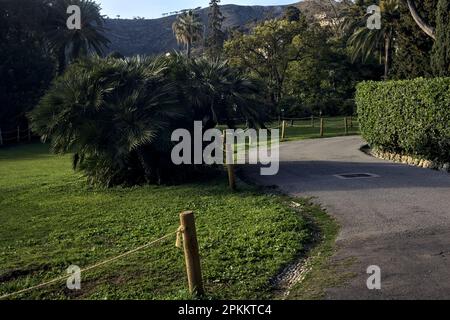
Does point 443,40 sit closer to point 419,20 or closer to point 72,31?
point 419,20

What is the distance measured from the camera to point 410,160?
16.7m

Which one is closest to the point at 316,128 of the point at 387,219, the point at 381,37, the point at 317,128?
the point at 317,128

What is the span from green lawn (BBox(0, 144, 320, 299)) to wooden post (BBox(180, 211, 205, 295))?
0.50 ft

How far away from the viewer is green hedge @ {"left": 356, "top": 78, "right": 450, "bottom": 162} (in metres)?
14.5

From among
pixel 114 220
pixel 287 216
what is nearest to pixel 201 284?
pixel 287 216

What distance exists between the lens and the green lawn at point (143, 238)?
6.04 metres

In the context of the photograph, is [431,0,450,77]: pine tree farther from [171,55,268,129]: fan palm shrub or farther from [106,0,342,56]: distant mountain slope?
[106,0,342,56]: distant mountain slope

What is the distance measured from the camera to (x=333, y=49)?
5334 cm

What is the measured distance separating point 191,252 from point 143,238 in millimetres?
2981

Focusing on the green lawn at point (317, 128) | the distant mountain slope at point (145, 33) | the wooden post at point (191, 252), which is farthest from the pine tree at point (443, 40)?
the distant mountain slope at point (145, 33)

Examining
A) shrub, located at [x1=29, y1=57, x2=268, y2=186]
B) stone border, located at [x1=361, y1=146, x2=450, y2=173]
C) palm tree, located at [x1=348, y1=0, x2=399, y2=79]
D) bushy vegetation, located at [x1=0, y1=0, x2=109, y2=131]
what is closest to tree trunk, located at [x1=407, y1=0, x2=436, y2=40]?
stone border, located at [x1=361, y1=146, x2=450, y2=173]

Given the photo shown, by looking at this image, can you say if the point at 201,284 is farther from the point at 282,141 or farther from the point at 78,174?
the point at 282,141

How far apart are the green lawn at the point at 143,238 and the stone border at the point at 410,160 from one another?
580 cm

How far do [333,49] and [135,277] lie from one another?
5027 centimetres
